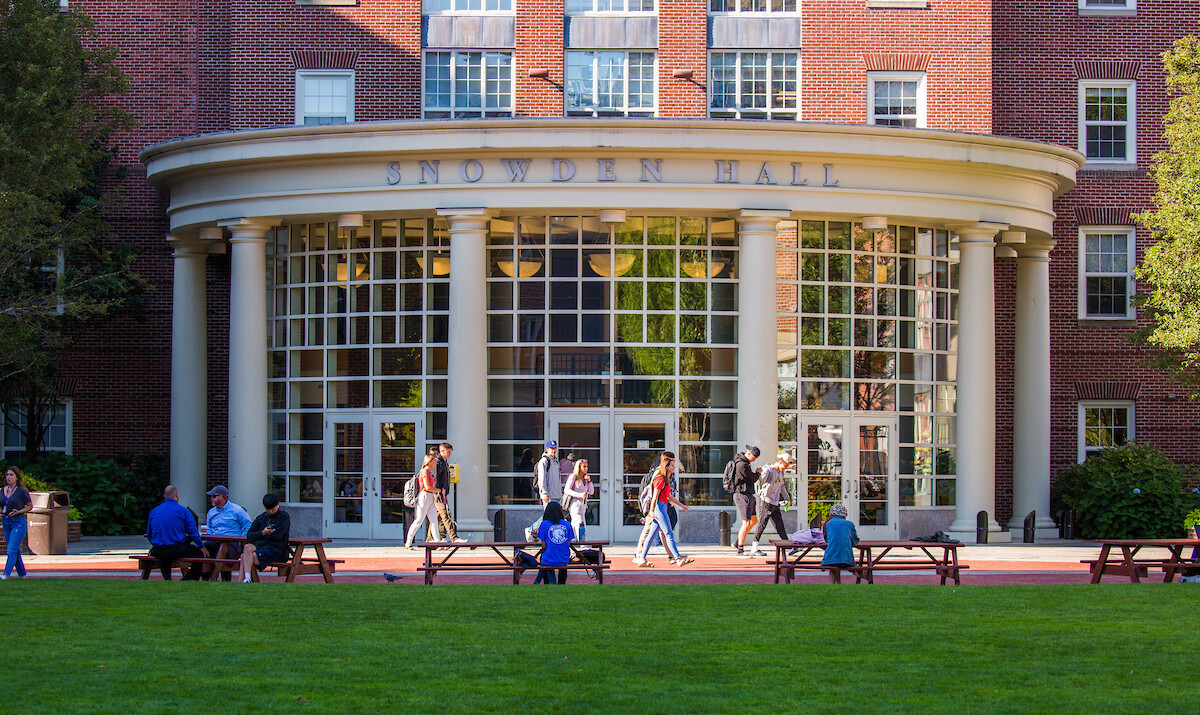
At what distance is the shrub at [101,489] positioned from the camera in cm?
2731

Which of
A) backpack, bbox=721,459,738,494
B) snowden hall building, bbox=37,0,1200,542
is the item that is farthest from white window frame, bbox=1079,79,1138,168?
backpack, bbox=721,459,738,494

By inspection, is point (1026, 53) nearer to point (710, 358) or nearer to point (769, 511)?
point (710, 358)

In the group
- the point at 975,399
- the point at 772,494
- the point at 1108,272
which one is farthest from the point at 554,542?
the point at 1108,272

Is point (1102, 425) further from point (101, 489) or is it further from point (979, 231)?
point (101, 489)

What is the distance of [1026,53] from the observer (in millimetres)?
30453

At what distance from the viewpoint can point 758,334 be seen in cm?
2450

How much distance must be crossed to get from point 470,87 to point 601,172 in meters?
5.86

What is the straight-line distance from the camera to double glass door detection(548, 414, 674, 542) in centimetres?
2564

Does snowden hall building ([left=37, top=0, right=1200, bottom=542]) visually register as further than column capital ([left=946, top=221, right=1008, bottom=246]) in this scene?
No

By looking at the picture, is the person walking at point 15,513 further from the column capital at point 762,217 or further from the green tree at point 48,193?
the column capital at point 762,217

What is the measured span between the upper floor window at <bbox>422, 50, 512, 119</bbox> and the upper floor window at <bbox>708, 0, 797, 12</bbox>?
4.63 meters

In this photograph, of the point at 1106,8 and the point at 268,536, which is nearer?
the point at 268,536

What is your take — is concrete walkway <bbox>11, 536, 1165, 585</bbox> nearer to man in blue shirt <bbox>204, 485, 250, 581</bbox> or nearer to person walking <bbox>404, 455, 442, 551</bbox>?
person walking <bbox>404, 455, 442, 551</bbox>

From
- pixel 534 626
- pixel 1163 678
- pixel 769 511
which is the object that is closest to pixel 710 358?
pixel 769 511
